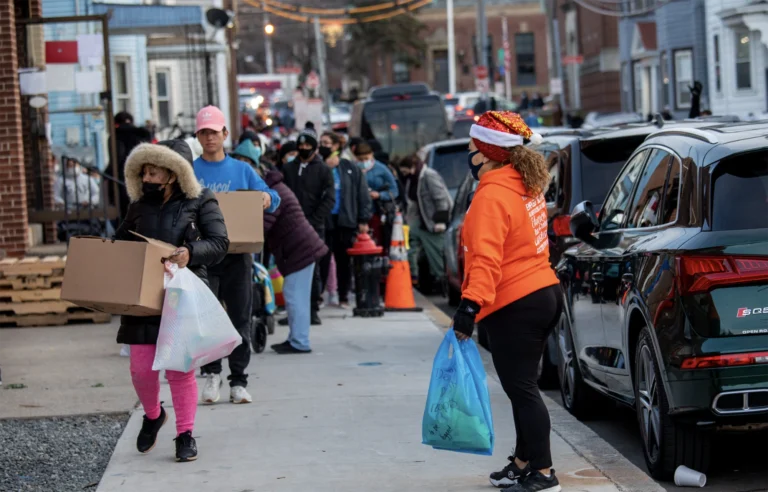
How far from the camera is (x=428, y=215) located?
1680 centimetres

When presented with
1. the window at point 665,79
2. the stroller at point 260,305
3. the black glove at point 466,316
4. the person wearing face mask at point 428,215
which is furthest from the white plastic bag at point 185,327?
the window at point 665,79

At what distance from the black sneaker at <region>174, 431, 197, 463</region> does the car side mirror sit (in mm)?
2443

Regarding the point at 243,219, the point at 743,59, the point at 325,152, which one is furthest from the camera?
the point at 743,59

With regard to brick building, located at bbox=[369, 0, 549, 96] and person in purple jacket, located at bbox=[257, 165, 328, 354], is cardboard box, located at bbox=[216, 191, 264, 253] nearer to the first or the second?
person in purple jacket, located at bbox=[257, 165, 328, 354]

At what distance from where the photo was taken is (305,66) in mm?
84438

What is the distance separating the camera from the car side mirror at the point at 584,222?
24.7 feet

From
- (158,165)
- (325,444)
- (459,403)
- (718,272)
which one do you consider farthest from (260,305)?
(718,272)

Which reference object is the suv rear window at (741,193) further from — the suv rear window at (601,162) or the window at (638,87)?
the window at (638,87)

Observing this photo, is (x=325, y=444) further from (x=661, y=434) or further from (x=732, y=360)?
(x=732, y=360)

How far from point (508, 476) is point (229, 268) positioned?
10.1ft

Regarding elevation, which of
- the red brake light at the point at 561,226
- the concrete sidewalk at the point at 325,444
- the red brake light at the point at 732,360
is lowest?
the concrete sidewalk at the point at 325,444

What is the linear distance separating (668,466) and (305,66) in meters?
79.3

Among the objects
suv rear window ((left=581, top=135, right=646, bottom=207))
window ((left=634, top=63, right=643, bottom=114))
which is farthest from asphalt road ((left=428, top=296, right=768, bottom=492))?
window ((left=634, top=63, right=643, bottom=114))

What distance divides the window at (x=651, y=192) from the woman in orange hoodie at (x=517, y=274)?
1.08 meters
